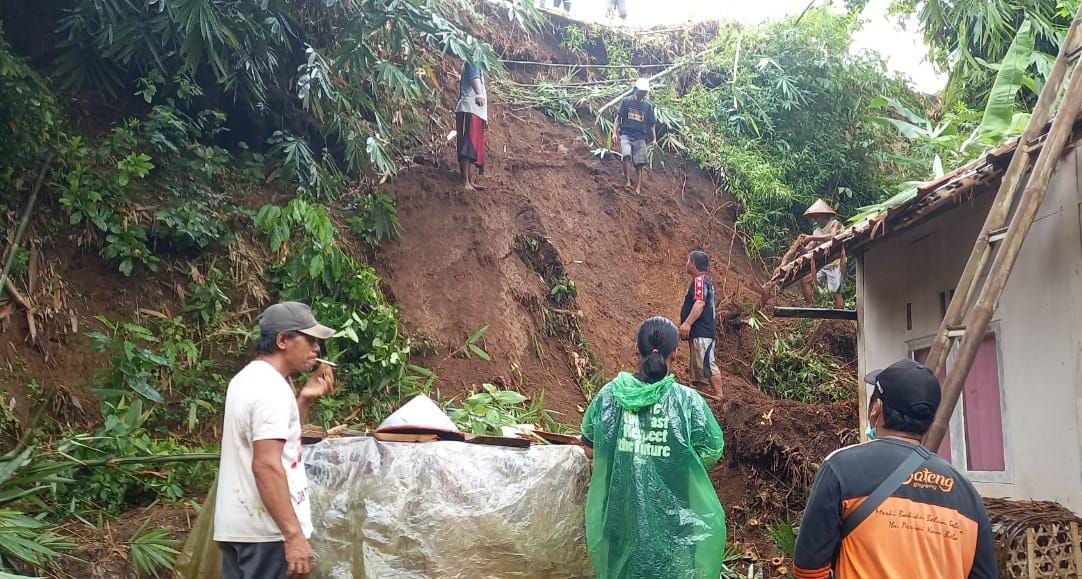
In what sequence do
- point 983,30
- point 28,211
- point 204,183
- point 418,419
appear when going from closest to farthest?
point 418,419
point 28,211
point 204,183
point 983,30

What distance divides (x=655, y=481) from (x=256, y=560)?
173 cm

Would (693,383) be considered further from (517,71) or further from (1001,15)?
(517,71)

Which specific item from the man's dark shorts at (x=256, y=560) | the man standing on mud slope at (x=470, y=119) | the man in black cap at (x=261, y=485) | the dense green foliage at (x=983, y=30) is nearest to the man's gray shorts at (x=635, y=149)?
the man standing on mud slope at (x=470, y=119)

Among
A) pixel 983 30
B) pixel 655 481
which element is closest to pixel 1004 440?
pixel 655 481

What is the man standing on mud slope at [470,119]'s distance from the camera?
35.0 feet

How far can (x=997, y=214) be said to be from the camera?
4.34 m

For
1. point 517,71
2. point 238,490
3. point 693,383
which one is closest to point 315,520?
point 238,490

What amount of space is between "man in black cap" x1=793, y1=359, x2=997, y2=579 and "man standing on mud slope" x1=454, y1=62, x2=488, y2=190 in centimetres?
861

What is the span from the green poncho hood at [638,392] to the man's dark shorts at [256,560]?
162 centimetres

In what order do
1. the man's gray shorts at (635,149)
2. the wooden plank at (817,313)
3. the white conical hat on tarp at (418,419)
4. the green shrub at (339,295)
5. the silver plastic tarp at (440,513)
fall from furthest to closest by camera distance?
1. the man's gray shorts at (635,149)
2. the green shrub at (339,295)
3. the wooden plank at (817,313)
4. the white conical hat on tarp at (418,419)
5. the silver plastic tarp at (440,513)

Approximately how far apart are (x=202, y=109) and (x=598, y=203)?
5878 millimetres

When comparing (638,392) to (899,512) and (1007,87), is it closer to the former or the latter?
(899,512)

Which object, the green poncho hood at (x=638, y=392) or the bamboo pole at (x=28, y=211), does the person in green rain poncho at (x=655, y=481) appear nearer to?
the green poncho hood at (x=638, y=392)

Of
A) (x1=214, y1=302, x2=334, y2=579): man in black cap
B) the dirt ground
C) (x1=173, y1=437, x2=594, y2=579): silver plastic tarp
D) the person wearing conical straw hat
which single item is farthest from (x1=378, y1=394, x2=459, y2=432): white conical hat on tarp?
the person wearing conical straw hat
